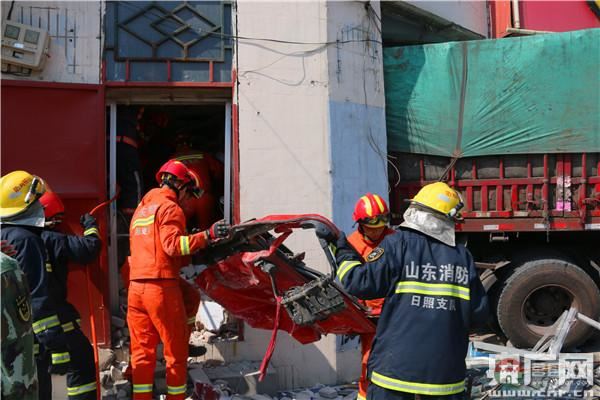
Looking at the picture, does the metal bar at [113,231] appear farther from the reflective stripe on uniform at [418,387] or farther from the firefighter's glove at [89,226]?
the reflective stripe on uniform at [418,387]

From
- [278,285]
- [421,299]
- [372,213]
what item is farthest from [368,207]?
[421,299]

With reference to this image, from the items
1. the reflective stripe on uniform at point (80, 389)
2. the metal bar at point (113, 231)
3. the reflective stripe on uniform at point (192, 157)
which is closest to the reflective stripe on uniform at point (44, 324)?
the reflective stripe on uniform at point (80, 389)

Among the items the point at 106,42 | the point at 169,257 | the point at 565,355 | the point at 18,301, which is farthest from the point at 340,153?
the point at 18,301

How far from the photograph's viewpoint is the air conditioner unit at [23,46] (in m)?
4.93

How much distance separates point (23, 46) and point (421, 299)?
4.12 metres

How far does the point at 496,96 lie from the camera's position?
6086 millimetres

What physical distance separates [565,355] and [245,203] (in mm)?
3447

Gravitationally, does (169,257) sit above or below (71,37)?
below

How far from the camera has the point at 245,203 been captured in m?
5.28

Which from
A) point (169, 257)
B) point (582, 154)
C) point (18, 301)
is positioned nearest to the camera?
point (18, 301)

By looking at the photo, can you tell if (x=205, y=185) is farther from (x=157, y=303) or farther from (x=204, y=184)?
(x=157, y=303)

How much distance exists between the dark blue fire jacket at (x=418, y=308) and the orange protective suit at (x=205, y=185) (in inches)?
121

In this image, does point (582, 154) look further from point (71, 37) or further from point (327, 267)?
point (71, 37)

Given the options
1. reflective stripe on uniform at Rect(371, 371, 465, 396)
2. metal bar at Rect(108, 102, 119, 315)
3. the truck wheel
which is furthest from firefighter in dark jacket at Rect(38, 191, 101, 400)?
the truck wheel
